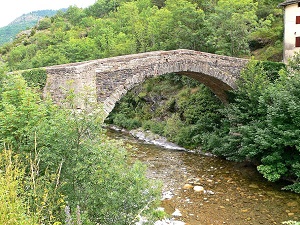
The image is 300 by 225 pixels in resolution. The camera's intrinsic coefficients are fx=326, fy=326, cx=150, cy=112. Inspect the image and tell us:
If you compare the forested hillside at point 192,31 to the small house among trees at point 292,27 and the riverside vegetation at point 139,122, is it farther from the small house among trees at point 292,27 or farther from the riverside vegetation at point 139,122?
the small house among trees at point 292,27

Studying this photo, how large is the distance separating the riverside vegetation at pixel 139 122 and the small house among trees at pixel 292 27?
2.54m

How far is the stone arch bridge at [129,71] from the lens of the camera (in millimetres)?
11508

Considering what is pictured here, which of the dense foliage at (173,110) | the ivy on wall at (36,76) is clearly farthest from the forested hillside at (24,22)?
the ivy on wall at (36,76)

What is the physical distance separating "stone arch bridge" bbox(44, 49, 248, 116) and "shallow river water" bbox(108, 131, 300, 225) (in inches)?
113

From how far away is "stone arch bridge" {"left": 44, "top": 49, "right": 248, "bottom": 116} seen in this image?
11.5 meters

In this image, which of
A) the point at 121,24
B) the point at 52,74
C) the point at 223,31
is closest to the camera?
the point at 52,74

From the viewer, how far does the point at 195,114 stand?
20297 mm

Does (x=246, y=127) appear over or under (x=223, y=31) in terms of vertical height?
under

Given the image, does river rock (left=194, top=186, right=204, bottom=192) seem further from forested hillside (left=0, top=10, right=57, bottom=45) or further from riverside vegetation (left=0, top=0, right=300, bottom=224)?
forested hillside (left=0, top=10, right=57, bottom=45)

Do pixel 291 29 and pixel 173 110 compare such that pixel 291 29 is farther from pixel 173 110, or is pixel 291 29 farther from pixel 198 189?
pixel 198 189

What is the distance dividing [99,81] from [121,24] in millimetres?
29296

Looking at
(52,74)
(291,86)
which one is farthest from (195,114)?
(52,74)

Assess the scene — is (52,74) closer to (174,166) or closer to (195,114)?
(174,166)

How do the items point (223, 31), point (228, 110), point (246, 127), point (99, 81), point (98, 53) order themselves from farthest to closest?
point (98, 53) < point (223, 31) < point (228, 110) < point (246, 127) < point (99, 81)
